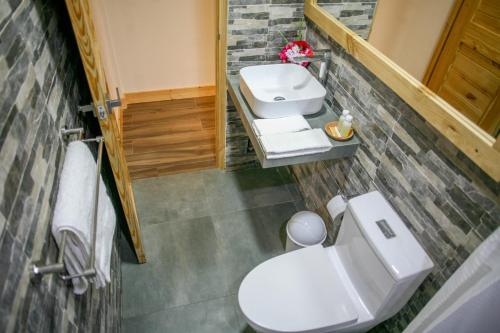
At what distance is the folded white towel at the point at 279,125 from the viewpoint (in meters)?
1.71

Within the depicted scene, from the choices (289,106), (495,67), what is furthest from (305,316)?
(495,67)

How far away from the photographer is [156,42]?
3.04 metres

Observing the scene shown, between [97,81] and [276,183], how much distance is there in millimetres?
1569

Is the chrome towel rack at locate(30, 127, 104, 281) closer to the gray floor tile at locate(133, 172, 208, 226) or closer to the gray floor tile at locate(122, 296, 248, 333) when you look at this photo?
the gray floor tile at locate(122, 296, 248, 333)

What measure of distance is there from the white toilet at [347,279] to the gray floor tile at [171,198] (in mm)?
932

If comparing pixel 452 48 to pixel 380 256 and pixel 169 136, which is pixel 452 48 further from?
pixel 169 136

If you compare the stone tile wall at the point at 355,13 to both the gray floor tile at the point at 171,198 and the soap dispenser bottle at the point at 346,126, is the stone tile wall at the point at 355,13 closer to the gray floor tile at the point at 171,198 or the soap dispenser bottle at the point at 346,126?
the soap dispenser bottle at the point at 346,126

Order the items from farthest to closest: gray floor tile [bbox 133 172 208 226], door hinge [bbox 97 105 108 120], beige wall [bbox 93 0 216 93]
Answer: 1. beige wall [bbox 93 0 216 93]
2. gray floor tile [bbox 133 172 208 226]
3. door hinge [bbox 97 105 108 120]

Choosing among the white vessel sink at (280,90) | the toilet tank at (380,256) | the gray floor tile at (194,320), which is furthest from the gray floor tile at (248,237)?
the white vessel sink at (280,90)

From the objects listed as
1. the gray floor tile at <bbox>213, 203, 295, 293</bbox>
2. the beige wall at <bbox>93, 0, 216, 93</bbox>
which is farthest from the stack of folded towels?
the beige wall at <bbox>93, 0, 216, 93</bbox>

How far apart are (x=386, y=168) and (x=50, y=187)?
4.07 ft

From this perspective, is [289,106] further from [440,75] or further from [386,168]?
[440,75]

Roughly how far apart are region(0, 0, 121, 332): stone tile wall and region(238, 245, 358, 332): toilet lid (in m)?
0.63

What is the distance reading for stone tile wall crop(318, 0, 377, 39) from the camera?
1613 millimetres
